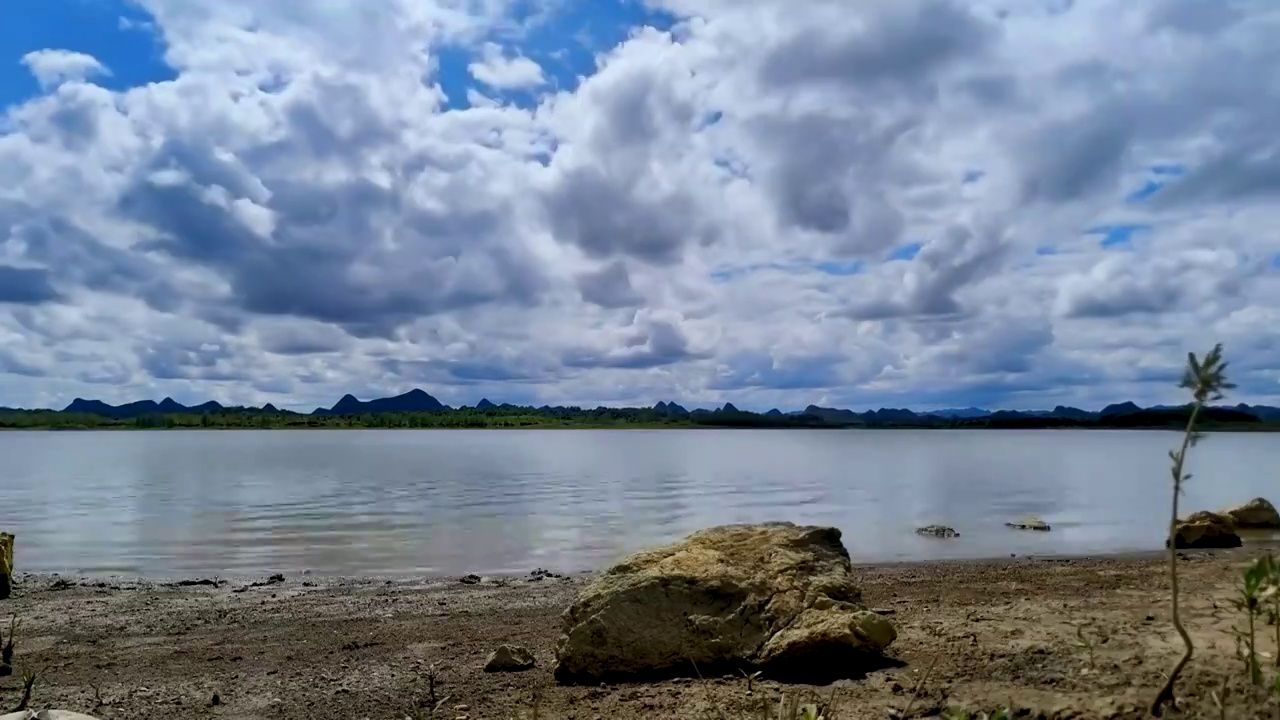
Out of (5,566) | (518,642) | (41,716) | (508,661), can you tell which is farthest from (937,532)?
(41,716)

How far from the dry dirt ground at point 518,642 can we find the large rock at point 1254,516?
10758 mm

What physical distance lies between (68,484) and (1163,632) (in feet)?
167

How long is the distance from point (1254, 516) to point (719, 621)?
21535 millimetres

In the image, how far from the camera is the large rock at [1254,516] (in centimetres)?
2395

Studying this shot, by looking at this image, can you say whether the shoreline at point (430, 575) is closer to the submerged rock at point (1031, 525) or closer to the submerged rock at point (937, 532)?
the submerged rock at point (937, 532)

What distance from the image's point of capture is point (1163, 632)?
7.98 meters

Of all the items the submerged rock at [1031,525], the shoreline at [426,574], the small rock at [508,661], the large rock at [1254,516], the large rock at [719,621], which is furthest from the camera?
the submerged rock at [1031,525]

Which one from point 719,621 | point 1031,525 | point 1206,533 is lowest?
point 1031,525

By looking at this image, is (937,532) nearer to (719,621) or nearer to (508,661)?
(508,661)

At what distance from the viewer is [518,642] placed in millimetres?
10547

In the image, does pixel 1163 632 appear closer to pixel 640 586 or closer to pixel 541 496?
pixel 640 586

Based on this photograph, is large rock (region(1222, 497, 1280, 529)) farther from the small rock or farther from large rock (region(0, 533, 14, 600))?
large rock (region(0, 533, 14, 600))

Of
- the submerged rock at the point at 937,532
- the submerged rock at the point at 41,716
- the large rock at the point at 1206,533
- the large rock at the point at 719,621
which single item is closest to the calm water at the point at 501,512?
the submerged rock at the point at 937,532

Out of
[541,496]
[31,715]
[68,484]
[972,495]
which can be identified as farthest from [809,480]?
[31,715]
